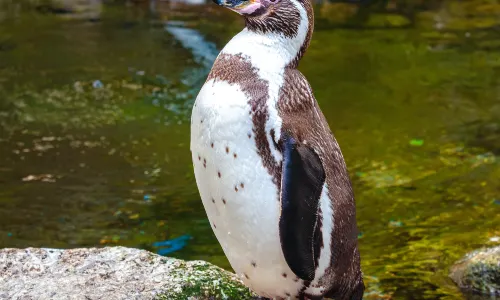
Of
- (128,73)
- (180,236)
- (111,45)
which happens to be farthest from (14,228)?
(111,45)

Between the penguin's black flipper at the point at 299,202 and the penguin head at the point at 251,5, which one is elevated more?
the penguin head at the point at 251,5

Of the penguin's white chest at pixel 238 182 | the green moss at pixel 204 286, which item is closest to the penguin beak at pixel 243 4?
the penguin's white chest at pixel 238 182

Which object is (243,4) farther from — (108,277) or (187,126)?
(187,126)

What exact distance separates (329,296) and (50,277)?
3.70 ft

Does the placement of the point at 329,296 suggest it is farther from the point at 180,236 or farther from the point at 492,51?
the point at 492,51

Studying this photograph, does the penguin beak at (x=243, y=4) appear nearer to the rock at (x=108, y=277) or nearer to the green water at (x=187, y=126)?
the rock at (x=108, y=277)

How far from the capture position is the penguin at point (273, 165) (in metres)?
2.69

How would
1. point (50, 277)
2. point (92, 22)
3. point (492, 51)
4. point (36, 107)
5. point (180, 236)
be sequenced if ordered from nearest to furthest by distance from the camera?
1. point (50, 277)
2. point (180, 236)
3. point (36, 107)
4. point (492, 51)
5. point (92, 22)

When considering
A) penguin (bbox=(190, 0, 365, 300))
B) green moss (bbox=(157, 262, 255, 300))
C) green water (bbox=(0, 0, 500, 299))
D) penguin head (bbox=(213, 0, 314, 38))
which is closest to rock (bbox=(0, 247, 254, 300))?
Answer: green moss (bbox=(157, 262, 255, 300))

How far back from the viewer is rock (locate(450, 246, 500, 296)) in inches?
178

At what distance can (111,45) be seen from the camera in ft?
35.2

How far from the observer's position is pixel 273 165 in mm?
2723

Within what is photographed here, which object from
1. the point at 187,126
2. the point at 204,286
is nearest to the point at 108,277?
the point at 204,286

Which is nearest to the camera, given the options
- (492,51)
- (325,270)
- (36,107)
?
(325,270)
